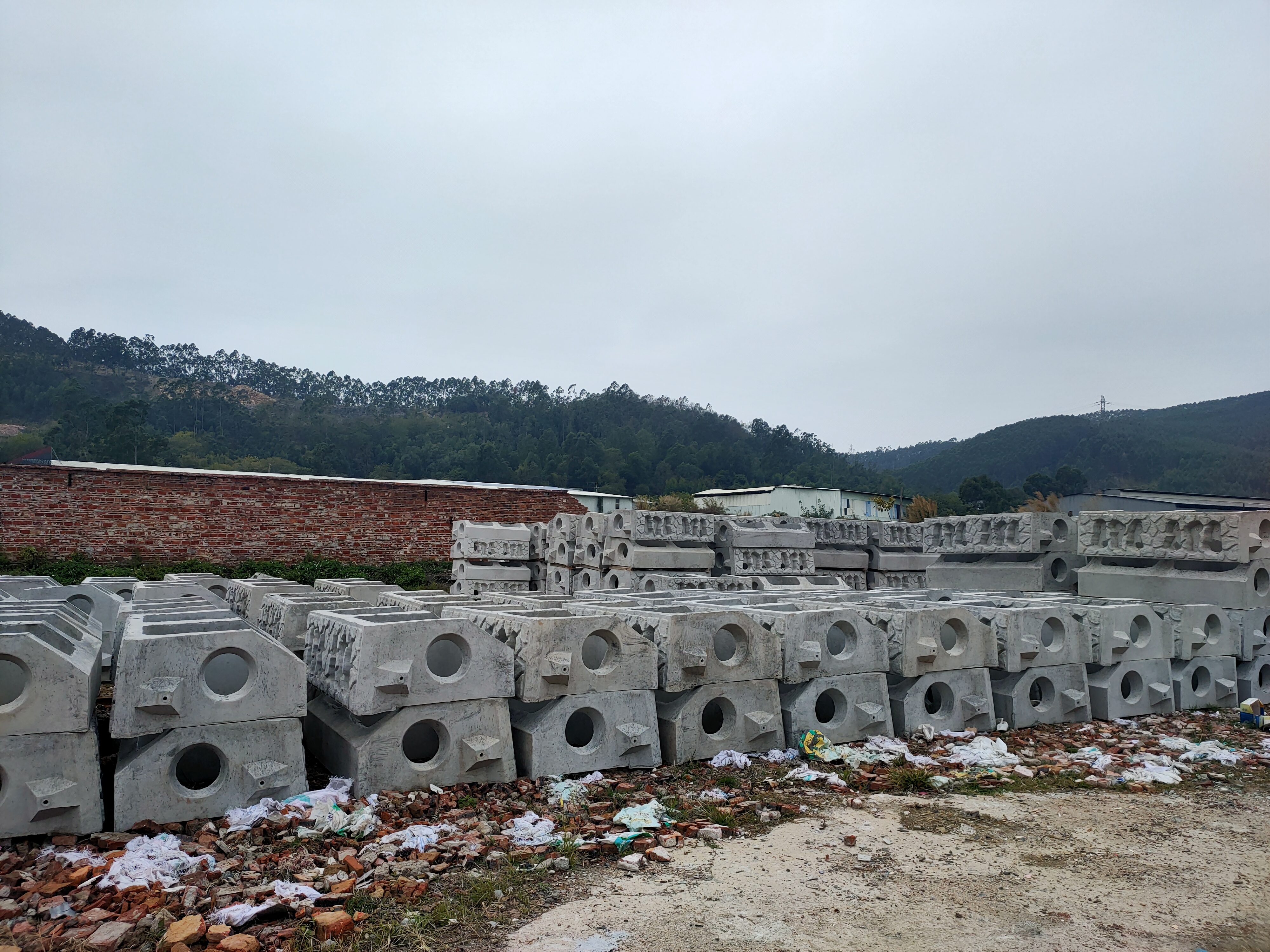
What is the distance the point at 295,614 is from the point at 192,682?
2.15 m

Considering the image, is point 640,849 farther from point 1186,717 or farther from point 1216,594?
point 1216,594

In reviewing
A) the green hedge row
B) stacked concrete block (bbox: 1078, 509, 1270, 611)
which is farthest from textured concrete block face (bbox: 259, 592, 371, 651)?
the green hedge row

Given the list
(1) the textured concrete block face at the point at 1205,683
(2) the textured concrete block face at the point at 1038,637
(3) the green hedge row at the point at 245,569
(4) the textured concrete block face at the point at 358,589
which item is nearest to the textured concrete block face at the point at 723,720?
(2) the textured concrete block face at the point at 1038,637

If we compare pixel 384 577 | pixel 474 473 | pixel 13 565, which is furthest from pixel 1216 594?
pixel 474 473

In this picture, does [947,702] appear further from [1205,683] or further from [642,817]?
[1205,683]

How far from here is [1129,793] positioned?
4.33 meters

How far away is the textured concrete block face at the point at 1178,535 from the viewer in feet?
21.5

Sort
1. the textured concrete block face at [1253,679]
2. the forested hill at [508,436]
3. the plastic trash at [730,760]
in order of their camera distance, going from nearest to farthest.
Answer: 1. the plastic trash at [730,760]
2. the textured concrete block face at [1253,679]
3. the forested hill at [508,436]

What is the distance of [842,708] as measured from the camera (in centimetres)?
503

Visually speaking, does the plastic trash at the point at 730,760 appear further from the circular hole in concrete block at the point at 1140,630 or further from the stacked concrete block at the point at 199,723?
the circular hole in concrete block at the point at 1140,630

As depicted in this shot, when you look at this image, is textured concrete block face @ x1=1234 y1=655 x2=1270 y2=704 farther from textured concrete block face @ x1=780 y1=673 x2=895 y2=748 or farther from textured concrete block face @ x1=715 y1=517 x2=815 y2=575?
textured concrete block face @ x1=715 y1=517 x2=815 y2=575

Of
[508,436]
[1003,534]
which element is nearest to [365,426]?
[508,436]

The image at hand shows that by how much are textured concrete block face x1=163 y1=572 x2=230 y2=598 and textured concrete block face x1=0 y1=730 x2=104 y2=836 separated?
190 inches

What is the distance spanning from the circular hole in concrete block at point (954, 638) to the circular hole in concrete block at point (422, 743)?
3.25 m
